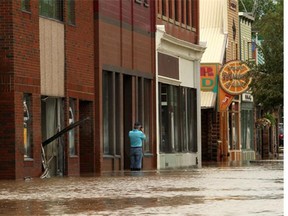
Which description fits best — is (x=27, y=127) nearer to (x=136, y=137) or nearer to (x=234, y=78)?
(x=136, y=137)

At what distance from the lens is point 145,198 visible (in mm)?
20906

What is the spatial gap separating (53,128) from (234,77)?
88.9 ft

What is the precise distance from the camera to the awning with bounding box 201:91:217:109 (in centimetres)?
6888

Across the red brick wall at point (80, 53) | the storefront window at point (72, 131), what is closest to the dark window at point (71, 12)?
the red brick wall at point (80, 53)

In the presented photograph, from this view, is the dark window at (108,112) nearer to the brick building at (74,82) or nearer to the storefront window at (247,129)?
the brick building at (74,82)

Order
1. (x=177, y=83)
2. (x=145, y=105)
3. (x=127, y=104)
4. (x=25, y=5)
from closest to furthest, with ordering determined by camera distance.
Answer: (x=25, y=5), (x=127, y=104), (x=145, y=105), (x=177, y=83)

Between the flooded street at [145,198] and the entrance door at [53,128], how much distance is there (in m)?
9.30

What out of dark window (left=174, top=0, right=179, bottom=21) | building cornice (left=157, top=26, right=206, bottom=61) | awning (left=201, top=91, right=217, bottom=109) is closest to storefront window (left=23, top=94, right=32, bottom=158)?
building cornice (left=157, top=26, right=206, bottom=61)

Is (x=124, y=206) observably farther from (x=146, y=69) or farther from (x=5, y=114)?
(x=146, y=69)

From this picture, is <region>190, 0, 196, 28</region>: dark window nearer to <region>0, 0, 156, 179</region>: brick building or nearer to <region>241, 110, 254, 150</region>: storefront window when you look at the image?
<region>0, 0, 156, 179</region>: brick building

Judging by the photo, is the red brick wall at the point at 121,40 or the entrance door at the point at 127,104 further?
Answer: the entrance door at the point at 127,104

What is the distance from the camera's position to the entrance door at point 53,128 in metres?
37.3

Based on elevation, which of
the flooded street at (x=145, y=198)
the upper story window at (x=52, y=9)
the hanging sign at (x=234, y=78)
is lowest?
the flooded street at (x=145, y=198)

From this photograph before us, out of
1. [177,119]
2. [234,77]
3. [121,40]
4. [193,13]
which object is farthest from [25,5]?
[234,77]
